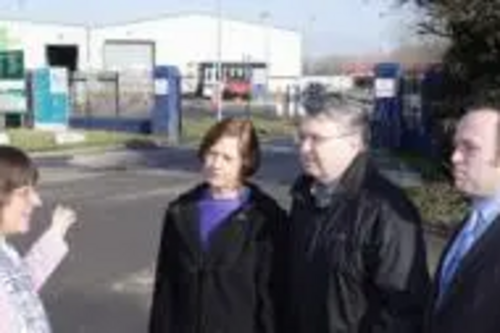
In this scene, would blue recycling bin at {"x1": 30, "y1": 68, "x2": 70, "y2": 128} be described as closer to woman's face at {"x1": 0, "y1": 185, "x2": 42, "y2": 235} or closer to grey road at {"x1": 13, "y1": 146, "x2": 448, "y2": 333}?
grey road at {"x1": 13, "y1": 146, "x2": 448, "y2": 333}

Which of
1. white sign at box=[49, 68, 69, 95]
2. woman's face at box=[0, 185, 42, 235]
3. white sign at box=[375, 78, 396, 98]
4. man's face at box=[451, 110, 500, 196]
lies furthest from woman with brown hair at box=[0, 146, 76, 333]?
white sign at box=[49, 68, 69, 95]

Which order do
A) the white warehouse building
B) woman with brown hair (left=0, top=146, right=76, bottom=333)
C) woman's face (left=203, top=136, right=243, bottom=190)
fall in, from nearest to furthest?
woman with brown hair (left=0, top=146, right=76, bottom=333), woman's face (left=203, top=136, right=243, bottom=190), the white warehouse building

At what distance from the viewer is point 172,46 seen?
10156 cm

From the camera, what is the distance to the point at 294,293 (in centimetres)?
489

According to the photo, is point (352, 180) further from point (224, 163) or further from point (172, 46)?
point (172, 46)

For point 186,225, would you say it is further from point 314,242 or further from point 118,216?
point 118,216

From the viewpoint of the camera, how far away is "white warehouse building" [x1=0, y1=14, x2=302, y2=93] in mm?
93562

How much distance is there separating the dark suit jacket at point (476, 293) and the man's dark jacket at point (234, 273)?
1177mm

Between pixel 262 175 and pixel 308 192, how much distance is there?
20098 millimetres

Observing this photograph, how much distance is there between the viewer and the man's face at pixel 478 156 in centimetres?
405

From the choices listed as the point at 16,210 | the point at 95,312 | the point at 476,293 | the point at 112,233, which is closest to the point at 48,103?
the point at 112,233

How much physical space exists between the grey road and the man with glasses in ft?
18.0

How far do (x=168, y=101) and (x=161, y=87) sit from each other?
49cm

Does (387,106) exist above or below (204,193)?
below
